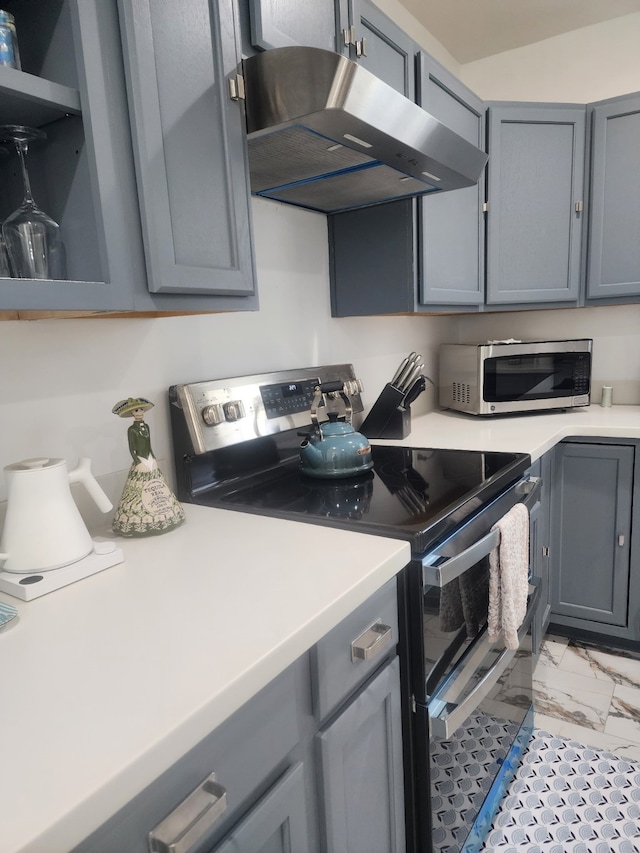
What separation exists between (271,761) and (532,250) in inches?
87.8

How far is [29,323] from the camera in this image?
3.47 ft

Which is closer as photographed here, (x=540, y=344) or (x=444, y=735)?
(x=444, y=735)

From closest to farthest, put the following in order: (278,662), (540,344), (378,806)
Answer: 1. (278,662)
2. (378,806)
3. (540,344)

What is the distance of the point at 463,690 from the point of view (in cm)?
A: 114

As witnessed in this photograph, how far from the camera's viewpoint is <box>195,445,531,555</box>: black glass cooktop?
1.08 metres

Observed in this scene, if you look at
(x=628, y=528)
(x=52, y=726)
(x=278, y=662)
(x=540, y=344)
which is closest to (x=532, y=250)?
(x=540, y=344)

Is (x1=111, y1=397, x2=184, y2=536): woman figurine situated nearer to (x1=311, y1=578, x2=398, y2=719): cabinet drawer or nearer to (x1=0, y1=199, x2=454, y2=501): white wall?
(x1=0, y1=199, x2=454, y2=501): white wall

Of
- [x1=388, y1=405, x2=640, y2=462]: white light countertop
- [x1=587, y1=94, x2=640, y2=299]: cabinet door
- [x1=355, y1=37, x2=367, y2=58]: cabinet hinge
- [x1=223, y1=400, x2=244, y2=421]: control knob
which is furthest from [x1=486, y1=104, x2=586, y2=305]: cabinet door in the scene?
[x1=223, y1=400, x2=244, y2=421]: control knob

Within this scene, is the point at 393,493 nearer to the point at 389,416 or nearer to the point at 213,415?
the point at 213,415

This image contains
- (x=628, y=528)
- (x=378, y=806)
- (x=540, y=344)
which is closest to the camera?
(x=378, y=806)

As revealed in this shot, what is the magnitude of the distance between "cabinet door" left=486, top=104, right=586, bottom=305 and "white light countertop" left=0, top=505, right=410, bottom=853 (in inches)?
68.6

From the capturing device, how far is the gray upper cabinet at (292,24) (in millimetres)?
1140

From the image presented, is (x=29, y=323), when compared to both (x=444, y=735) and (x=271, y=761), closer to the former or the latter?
(x=271, y=761)

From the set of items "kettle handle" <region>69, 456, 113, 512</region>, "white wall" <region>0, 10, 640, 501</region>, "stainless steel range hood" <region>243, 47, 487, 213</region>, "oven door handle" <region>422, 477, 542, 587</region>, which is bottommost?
"oven door handle" <region>422, 477, 542, 587</region>
